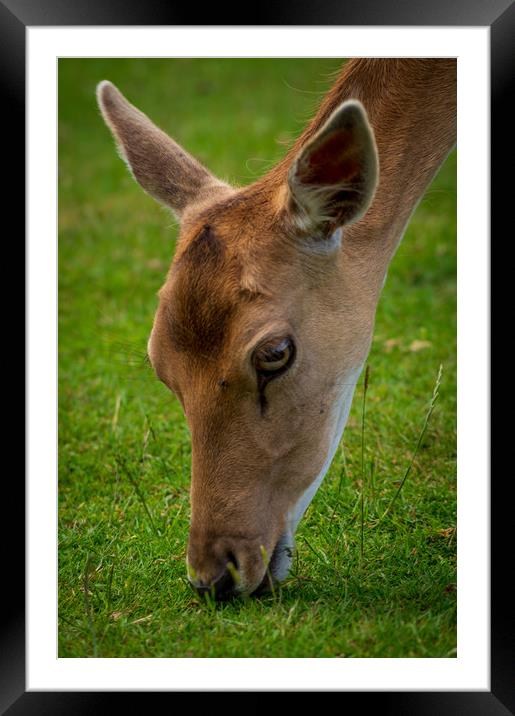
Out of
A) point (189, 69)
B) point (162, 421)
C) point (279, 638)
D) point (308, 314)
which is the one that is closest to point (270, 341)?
point (308, 314)

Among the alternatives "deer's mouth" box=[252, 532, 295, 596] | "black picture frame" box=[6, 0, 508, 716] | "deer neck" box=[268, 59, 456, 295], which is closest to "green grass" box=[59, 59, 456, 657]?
"deer's mouth" box=[252, 532, 295, 596]

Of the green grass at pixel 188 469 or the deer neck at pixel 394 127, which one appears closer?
the green grass at pixel 188 469

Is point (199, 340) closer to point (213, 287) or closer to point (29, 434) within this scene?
point (213, 287)

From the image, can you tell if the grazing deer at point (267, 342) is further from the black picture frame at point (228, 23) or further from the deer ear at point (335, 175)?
the black picture frame at point (228, 23)

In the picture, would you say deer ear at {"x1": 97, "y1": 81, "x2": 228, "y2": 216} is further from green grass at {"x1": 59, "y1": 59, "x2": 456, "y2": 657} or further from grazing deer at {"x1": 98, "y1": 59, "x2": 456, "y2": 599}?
green grass at {"x1": 59, "y1": 59, "x2": 456, "y2": 657}

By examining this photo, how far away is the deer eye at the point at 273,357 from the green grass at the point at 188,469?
1071 millimetres

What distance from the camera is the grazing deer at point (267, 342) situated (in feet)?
15.5

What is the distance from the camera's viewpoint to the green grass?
4.87m

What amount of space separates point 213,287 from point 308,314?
1.55 ft

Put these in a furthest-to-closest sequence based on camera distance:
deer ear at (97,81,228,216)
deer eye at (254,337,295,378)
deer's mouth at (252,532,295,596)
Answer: deer ear at (97,81,228,216) → deer's mouth at (252,532,295,596) → deer eye at (254,337,295,378)

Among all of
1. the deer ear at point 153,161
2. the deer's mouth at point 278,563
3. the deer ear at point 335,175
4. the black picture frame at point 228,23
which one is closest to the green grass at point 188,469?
the deer's mouth at point 278,563

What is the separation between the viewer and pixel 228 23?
473cm

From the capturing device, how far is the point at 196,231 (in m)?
5.00

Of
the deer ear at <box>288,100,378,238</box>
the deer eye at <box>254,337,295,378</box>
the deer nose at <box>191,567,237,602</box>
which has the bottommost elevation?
the deer nose at <box>191,567,237,602</box>
